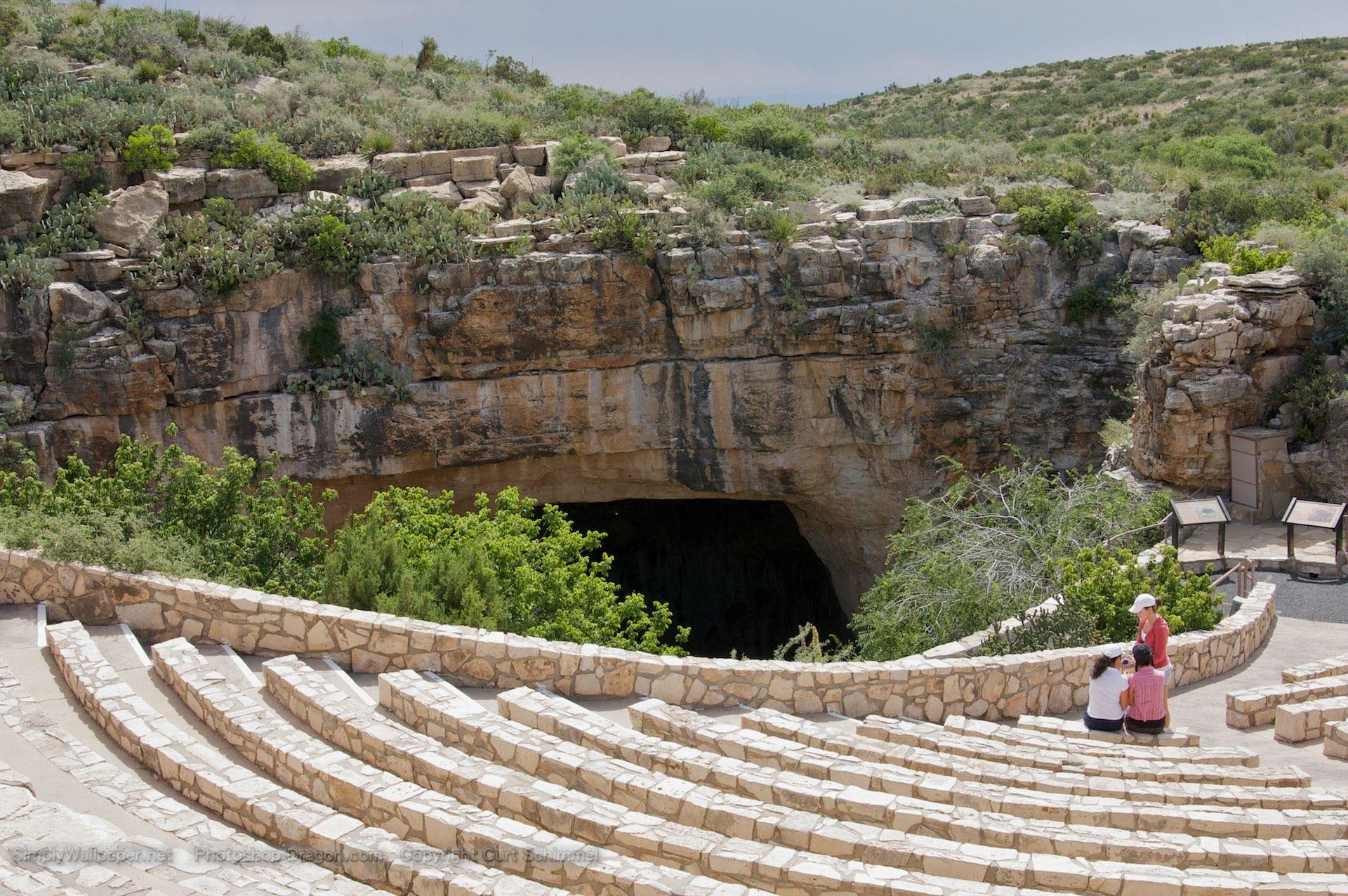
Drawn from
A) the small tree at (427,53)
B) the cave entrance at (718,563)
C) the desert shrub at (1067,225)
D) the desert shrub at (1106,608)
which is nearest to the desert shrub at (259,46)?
the small tree at (427,53)

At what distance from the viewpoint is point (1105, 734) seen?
9.15 m

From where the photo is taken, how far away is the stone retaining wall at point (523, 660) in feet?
31.3

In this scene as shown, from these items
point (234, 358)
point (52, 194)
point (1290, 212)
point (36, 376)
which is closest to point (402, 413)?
point (234, 358)

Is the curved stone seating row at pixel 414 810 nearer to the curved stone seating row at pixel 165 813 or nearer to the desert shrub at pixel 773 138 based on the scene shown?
the curved stone seating row at pixel 165 813

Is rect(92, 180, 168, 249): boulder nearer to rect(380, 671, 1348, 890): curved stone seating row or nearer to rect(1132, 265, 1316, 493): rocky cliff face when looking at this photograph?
rect(380, 671, 1348, 890): curved stone seating row

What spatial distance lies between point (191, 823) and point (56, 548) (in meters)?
4.55

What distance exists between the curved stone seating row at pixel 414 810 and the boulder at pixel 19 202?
43.5 ft

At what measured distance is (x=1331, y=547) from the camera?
14.5 m

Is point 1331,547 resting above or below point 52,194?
below

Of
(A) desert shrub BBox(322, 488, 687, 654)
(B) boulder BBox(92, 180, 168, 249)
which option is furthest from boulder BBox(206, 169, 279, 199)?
(A) desert shrub BBox(322, 488, 687, 654)

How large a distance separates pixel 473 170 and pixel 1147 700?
54.8ft

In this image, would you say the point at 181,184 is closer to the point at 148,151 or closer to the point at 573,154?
the point at 148,151

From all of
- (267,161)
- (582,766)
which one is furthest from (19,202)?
(582,766)

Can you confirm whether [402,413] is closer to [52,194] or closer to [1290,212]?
[52,194]
